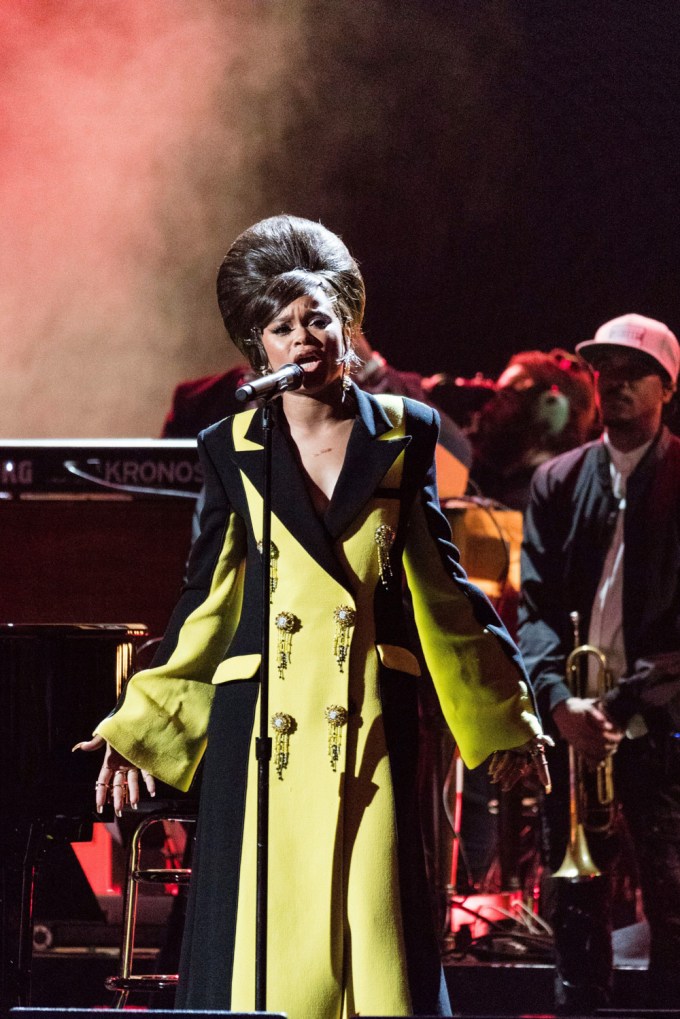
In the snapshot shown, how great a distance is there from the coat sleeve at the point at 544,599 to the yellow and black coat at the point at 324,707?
2.56 m

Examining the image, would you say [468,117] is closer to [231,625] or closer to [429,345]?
[429,345]

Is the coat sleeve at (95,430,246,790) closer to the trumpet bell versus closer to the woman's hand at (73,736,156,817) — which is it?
the woman's hand at (73,736,156,817)

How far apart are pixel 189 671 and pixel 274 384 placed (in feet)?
1.84

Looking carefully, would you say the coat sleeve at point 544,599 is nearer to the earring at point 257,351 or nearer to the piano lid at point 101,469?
the piano lid at point 101,469

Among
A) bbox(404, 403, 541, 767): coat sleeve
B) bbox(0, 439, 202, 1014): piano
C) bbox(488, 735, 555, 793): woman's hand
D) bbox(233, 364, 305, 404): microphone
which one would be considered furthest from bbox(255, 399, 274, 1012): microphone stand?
bbox(0, 439, 202, 1014): piano

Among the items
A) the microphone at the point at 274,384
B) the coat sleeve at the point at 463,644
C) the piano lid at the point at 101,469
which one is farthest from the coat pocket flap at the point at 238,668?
the piano lid at the point at 101,469

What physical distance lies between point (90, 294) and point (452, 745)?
8.27 ft

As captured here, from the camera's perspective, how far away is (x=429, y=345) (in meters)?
5.33

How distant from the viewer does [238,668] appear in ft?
7.41

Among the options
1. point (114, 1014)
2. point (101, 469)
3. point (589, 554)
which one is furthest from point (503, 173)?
point (114, 1014)

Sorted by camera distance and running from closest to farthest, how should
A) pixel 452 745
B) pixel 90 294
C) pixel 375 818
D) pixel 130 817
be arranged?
pixel 375 818 < pixel 130 817 < pixel 452 745 < pixel 90 294

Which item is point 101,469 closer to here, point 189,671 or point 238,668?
point 189,671

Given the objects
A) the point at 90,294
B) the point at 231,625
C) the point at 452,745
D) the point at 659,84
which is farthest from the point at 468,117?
the point at 231,625

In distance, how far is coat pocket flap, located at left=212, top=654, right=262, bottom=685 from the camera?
2.23m
